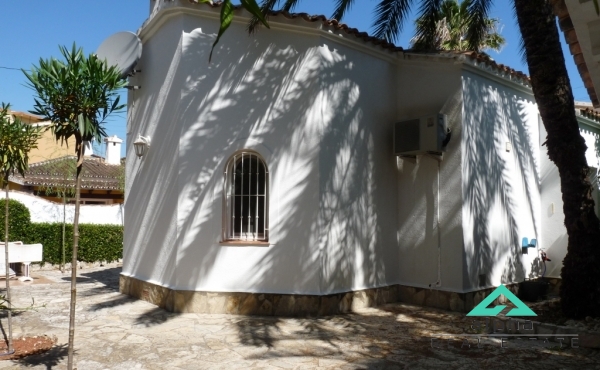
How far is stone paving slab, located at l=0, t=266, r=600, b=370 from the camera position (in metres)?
6.46

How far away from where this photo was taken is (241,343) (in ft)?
24.0

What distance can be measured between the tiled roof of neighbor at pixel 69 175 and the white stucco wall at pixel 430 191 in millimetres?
13024

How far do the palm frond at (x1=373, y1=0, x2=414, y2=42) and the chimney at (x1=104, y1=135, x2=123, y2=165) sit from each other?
24.1m

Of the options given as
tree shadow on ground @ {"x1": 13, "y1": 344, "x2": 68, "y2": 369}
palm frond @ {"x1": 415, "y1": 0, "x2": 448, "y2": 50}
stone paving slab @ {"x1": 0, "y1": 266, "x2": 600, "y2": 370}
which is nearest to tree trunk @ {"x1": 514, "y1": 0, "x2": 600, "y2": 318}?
stone paving slab @ {"x1": 0, "y1": 266, "x2": 600, "y2": 370}

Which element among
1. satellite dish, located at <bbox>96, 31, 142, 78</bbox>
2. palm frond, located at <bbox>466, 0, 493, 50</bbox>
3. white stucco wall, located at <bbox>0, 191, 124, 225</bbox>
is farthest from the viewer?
white stucco wall, located at <bbox>0, 191, 124, 225</bbox>

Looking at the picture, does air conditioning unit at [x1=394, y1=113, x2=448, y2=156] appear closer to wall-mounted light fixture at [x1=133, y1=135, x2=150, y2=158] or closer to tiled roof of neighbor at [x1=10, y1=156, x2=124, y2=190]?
wall-mounted light fixture at [x1=133, y1=135, x2=150, y2=158]

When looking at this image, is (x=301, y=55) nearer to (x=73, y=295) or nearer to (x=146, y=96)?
(x=146, y=96)

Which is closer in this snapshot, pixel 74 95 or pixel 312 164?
pixel 74 95

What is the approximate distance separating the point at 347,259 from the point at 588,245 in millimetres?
4091

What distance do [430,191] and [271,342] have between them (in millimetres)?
4722

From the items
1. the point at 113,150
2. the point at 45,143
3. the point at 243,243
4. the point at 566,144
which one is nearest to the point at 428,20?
the point at 566,144

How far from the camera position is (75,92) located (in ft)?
18.2

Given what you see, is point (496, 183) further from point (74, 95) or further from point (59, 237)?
point (59, 237)

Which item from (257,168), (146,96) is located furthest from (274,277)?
(146,96)
